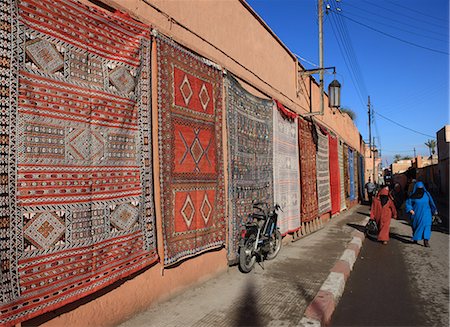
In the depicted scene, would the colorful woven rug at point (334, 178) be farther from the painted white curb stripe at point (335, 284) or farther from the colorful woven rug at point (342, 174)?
the painted white curb stripe at point (335, 284)

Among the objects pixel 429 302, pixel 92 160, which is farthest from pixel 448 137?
pixel 92 160

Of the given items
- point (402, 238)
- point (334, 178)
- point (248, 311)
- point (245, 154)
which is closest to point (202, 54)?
point (245, 154)

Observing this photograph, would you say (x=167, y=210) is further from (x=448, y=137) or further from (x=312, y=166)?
(x=448, y=137)

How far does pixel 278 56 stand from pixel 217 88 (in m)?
4.05

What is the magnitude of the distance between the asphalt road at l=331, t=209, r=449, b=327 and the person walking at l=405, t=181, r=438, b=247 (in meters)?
0.27

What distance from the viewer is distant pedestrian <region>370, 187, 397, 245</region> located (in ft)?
27.3

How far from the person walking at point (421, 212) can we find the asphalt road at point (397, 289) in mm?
275

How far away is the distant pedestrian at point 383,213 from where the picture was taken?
8328mm

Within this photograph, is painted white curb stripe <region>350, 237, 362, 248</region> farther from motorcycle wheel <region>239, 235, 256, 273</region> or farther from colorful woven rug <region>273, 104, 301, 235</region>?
motorcycle wheel <region>239, 235, 256, 273</region>

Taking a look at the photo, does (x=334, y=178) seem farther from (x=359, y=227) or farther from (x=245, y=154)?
(x=245, y=154)

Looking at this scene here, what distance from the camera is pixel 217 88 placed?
467 cm

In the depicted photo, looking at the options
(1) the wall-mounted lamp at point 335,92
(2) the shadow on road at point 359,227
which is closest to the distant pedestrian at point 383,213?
(2) the shadow on road at point 359,227

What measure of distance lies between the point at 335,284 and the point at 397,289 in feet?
3.09

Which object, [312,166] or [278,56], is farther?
[312,166]
